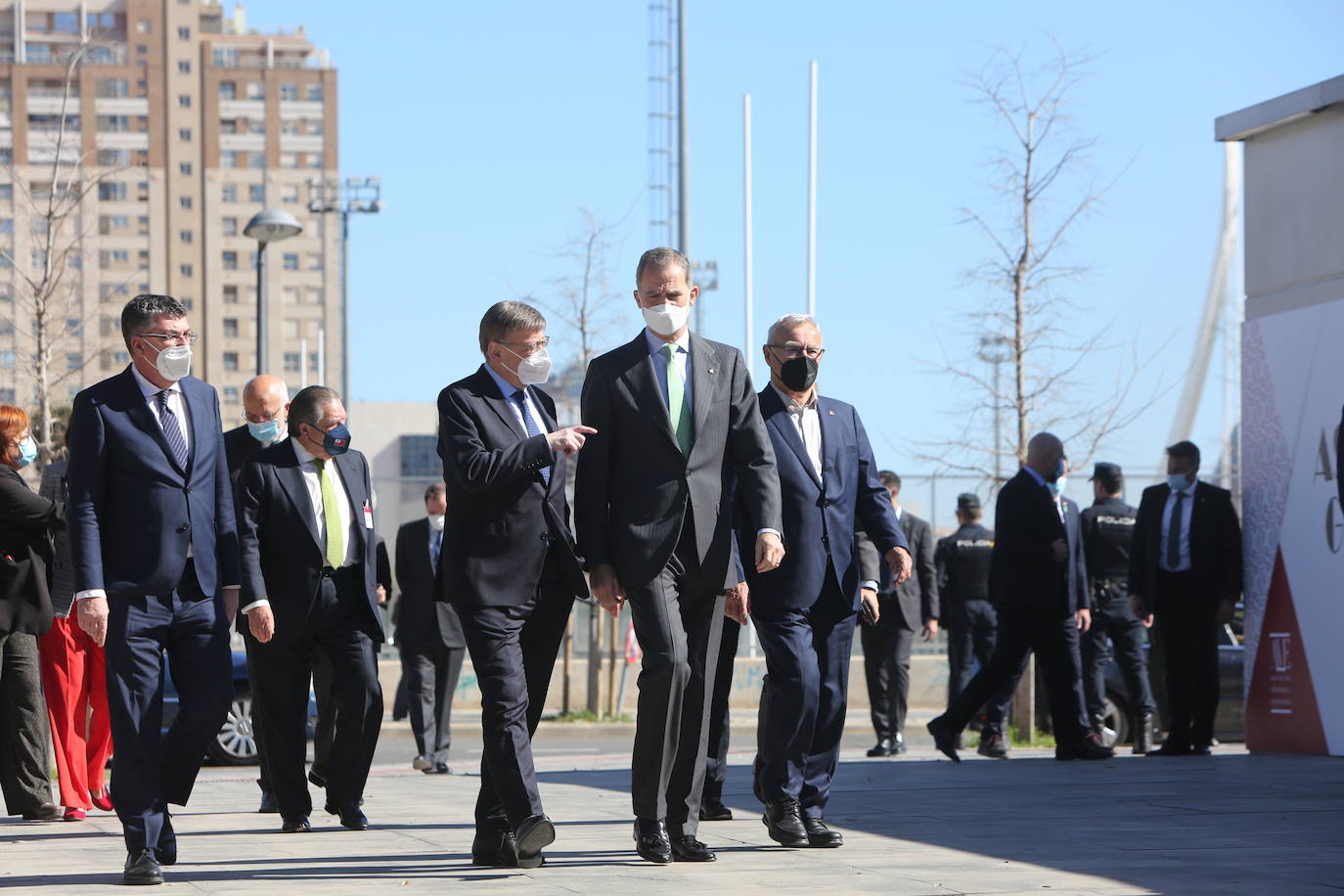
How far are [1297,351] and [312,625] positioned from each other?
257 inches

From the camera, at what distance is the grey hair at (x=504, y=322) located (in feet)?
22.3

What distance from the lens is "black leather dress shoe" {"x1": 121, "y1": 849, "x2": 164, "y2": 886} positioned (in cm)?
614

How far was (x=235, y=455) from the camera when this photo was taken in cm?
883

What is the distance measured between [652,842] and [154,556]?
6.60ft

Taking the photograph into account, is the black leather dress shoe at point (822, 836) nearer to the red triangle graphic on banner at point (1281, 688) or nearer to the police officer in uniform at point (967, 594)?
the red triangle graphic on banner at point (1281, 688)

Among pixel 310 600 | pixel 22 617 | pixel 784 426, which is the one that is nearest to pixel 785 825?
pixel 784 426

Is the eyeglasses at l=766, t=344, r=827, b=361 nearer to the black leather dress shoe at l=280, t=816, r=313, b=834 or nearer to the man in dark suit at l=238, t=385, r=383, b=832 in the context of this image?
the man in dark suit at l=238, t=385, r=383, b=832

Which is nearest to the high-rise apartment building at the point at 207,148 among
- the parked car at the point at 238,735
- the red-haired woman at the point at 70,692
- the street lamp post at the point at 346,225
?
the street lamp post at the point at 346,225

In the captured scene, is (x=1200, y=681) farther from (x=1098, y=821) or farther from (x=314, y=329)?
(x=314, y=329)

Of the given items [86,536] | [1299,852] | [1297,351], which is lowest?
[1299,852]

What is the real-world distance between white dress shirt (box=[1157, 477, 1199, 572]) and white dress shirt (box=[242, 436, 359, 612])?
239 inches

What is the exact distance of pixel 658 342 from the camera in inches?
267

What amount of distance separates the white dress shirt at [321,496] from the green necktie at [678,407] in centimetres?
215

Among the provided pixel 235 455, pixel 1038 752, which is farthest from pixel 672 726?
pixel 1038 752
